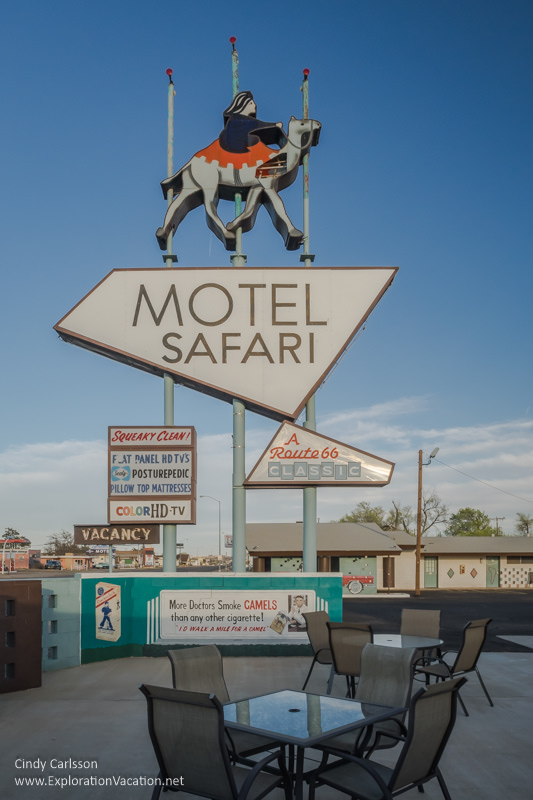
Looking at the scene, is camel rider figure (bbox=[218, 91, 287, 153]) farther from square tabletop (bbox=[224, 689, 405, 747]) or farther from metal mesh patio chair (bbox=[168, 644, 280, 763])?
square tabletop (bbox=[224, 689, 405, 747])

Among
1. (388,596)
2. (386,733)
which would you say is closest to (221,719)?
(386,733)

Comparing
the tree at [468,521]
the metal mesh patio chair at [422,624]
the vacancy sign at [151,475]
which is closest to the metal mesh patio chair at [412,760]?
the metal mesh patio chair at [422,624]

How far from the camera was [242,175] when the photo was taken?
1467cm

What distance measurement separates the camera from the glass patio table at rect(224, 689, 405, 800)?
4508mm

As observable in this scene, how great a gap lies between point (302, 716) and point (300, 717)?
1.3 inches

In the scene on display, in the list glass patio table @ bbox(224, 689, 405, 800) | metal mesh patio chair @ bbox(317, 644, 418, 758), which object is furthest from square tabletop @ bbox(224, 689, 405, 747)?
metal mesh patio chair @ bbox(317, 644, 418, 758)

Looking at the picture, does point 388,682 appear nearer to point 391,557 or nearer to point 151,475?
point 151,475

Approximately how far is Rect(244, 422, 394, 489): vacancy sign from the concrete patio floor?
3.27 meters

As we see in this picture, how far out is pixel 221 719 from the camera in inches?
162

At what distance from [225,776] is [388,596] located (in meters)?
30.4

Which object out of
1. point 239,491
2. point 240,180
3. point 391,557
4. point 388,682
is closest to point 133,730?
point 388,682

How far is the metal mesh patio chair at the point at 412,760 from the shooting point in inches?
167

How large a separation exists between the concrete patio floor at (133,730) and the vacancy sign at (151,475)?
2.79 metres

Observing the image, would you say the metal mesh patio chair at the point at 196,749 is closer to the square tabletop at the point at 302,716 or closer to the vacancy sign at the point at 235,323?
the square tabletop at the point at 302,716
